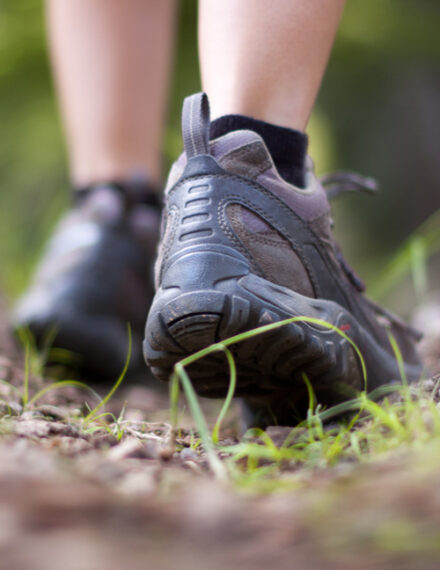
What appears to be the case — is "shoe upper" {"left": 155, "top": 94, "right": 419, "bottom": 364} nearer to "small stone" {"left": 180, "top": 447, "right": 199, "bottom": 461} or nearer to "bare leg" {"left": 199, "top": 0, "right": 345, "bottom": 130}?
"bare leg" {"left": 199, "top": 0, "right": 345, "bottom": 130}

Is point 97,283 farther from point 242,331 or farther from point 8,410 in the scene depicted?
point 242,331

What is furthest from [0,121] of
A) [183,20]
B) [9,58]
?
[183,20]

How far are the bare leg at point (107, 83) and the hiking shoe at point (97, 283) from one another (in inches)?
4.6

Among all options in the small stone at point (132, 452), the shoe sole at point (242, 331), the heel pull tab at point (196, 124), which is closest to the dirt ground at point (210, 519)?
the small stone at point (132, 452)

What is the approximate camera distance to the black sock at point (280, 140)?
3.46 ft

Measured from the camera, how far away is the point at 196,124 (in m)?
1.00

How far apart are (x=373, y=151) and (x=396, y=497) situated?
4248 millimetres

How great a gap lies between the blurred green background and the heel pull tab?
3.09 m

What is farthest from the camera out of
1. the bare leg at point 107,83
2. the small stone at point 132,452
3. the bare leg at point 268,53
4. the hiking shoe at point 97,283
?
the bare leg at point 107,83

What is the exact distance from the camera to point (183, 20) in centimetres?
420

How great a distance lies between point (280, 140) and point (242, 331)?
36cm

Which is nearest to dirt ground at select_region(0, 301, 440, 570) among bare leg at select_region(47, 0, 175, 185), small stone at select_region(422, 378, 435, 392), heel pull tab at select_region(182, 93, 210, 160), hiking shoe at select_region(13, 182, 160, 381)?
small stone at select_region(422, 378, 435, 392)

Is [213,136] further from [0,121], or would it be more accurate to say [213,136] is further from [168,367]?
[0,121]

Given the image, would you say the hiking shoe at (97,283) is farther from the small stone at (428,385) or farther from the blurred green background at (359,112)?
the blurred green background at (359,112)
